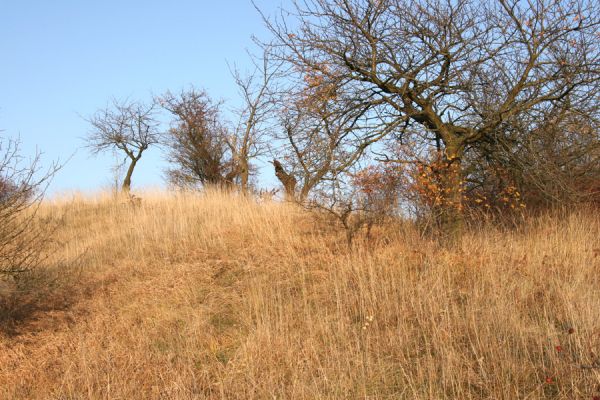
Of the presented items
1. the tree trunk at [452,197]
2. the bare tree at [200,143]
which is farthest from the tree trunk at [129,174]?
the tree trunk at [452,197]

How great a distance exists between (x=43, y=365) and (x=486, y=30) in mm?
7797

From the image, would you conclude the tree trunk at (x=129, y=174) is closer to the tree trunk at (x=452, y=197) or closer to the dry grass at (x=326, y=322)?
the dry grass at (x=326, y=322)

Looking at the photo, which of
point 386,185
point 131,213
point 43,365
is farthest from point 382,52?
point 131,213

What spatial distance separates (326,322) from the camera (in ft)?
18.5

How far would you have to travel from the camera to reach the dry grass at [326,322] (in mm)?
4391

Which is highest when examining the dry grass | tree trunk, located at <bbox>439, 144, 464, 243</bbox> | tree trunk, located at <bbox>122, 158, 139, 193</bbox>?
tree trunk, located at <bbox>122, 158, 139, 193</bbox>

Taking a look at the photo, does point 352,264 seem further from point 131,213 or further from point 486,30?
point 131,213

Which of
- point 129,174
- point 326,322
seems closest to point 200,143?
point 129,174

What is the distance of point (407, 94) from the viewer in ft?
29.1

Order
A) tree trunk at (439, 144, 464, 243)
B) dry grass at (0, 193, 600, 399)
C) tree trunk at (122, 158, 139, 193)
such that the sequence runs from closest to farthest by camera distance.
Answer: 1. dry grass at (0, 193, 600, 399)
2. tree trunk at (439, 144, 464, 243)
3. tree trunk at (122, 158, 139, 193)

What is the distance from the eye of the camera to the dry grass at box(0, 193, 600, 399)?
14.4ft

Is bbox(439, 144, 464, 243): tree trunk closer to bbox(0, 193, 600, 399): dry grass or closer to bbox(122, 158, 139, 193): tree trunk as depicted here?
bbox(0, 193, 600, 399): dry grass

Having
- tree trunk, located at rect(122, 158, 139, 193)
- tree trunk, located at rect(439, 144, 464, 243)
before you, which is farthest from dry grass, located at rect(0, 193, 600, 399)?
tree trunk, located at rect(122, 158, 139, 193)

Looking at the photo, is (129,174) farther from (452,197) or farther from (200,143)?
(452,197)
